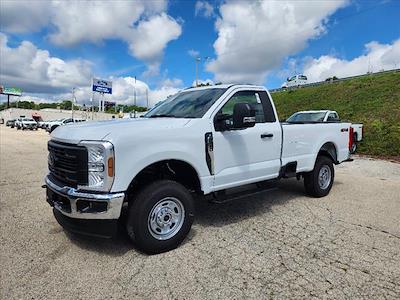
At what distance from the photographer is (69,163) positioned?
148 inches

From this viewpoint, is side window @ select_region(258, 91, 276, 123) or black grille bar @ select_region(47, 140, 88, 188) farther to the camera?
side window @ select_region(258, 91, 276, 123)

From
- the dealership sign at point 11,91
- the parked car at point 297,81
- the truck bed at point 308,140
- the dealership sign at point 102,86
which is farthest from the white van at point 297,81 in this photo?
the dealership sign at point 11,91

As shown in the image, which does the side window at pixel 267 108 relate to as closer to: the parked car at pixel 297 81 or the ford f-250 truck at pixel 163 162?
the ford f-250 truck at pixel 163 162

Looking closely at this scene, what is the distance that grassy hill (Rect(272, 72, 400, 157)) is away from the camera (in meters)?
14.0

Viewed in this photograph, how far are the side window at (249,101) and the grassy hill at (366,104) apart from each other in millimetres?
10169

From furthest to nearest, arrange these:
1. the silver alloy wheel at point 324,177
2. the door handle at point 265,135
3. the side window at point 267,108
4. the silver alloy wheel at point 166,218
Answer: the silver alloy wheel at point 324,177 < the side window at point 267,108 < the door handle at point 265,135 < the silver alloy wheel at point 166,218

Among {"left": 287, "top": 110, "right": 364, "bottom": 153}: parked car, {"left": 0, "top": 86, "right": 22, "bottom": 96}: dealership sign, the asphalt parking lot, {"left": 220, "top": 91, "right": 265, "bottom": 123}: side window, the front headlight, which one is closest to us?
the asphalt parking lot

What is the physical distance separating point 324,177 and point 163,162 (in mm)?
4040

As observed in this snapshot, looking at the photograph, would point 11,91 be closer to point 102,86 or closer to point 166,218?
point 102,86

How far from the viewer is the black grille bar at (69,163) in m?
3.58

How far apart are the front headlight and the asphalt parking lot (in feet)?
3.00

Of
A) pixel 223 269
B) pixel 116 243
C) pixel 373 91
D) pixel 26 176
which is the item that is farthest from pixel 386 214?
pixel 373 91

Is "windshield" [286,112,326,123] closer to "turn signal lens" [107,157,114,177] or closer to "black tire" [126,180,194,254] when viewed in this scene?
"black tire" [126,180,194,254]

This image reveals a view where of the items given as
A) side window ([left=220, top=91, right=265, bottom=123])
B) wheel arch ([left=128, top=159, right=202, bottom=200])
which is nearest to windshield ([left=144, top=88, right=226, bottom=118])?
side window ([left=220, top=91, right=265, bottom=123])
